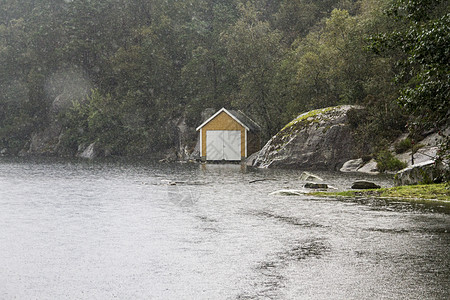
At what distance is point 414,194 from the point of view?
67.2 feet

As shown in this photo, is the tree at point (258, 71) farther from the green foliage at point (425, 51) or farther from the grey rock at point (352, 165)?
the green foliage at point (425, 51)

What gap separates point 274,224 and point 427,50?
542 centimetres

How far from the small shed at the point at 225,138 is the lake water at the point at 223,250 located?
117 feet

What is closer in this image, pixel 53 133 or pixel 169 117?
pixel 169 117

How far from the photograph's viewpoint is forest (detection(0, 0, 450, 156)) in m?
51.4

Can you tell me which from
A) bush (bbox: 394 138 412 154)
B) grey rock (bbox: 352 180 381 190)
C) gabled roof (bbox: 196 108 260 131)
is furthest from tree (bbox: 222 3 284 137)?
grey rock (bbox: 352 180 381 190)

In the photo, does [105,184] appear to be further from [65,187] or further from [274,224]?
[274,224]

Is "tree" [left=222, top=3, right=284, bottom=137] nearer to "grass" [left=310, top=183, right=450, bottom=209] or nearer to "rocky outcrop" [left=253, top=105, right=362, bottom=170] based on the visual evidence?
"rocky outcrop" [left=253, top=105, right=362, bottom=170]

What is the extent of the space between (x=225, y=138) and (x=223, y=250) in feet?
148

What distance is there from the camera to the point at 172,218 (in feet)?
52.2

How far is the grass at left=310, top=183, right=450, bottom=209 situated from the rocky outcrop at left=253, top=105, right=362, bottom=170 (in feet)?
66.3

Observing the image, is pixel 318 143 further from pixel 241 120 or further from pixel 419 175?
pixel 419 175

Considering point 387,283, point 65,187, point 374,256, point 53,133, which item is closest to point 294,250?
point 374,256

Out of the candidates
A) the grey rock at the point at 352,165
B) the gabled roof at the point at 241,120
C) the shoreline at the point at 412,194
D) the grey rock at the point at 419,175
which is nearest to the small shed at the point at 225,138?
the gabled roof at the point at 241,120
